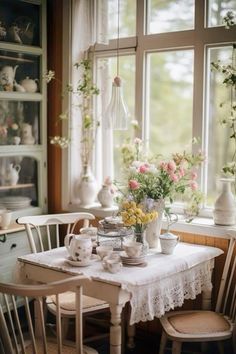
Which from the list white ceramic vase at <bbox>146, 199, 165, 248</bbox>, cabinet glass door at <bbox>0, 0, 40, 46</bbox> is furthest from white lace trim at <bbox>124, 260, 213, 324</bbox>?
cabinet glass door at <bbox>0, 0, 40, 46</bbox>

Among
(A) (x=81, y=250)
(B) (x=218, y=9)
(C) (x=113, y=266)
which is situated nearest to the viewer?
(C) (x=113, y=266)

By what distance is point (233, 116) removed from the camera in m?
3.13

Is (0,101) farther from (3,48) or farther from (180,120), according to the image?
(180,120)

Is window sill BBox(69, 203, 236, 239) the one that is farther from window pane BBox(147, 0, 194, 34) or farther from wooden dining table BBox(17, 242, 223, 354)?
window pane BBox(147, 0, 194, 34)

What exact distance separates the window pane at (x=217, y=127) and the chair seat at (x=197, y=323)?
0.86m

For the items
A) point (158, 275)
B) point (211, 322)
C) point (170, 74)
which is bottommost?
point (211, 322)

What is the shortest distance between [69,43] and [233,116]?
141cm

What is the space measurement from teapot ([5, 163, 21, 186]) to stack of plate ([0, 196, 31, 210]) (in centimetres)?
11

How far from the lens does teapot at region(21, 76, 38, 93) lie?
3785 mm

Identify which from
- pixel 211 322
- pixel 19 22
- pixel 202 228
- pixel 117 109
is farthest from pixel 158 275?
pixel 19 22

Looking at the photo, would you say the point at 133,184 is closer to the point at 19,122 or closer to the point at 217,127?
the point at 217,127

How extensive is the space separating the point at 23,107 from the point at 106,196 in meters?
0.89

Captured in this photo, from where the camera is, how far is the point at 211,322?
9.02ft

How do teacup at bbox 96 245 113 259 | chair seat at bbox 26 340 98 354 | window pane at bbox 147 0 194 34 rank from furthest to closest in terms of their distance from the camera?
window pane at bbox 147 0 194 34 → teacup at bbox 96 245 113 259 → chair seat at bbox 26 340 98 354
